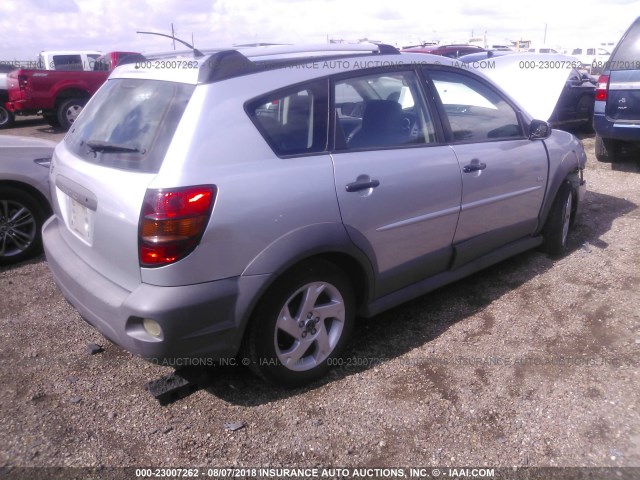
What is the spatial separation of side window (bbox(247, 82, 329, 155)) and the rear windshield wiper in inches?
23.1

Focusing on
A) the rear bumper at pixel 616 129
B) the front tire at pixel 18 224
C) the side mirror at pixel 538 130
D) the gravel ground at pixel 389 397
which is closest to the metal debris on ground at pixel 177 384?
the gravel ground at pixel 389 397

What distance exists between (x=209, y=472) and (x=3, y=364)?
5.23 feet

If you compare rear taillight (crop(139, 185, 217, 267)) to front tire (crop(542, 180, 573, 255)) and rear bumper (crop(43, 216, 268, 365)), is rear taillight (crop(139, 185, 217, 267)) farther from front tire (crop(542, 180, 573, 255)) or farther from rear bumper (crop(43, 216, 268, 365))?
front tire (crop(542, 180, 573, 255))

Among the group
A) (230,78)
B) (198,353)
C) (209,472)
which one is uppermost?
(230,78)

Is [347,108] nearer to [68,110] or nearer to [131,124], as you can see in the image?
[131,124]

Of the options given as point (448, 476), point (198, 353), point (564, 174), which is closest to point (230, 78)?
point (198, 353)

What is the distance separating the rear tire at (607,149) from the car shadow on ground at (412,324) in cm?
334

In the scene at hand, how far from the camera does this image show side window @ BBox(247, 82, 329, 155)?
2.64 meters

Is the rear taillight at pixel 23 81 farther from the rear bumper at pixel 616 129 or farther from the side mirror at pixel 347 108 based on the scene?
the side mirror at pixel 347 108

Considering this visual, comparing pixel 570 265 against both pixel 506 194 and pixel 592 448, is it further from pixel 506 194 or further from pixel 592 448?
pixel 592 448

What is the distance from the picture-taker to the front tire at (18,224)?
454cm

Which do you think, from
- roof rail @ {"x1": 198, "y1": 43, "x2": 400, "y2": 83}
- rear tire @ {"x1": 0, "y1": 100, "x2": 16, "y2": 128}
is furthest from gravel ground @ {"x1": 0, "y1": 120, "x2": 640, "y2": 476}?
rear tire @ {"x1": 0, "y1": 100, "x2": 16, "y2": 128}

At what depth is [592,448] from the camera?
8.25ft

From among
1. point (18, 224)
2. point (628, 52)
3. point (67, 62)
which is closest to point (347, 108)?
point (18, 224)
